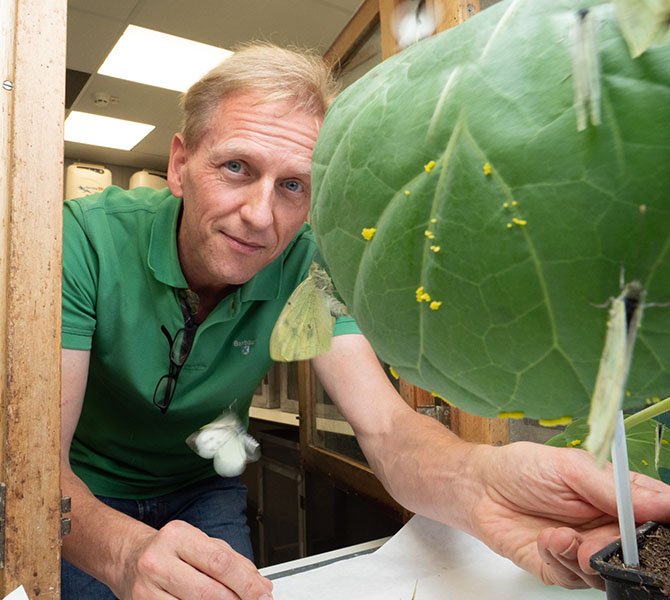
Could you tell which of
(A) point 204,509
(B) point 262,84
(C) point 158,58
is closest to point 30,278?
(B) point 262,84

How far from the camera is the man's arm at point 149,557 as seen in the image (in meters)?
0.71

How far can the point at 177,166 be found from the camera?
1.20 meters

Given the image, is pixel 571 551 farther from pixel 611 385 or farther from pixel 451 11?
pixel 451 11

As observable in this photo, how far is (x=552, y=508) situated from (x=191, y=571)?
16.8 inches

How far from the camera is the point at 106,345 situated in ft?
3.53

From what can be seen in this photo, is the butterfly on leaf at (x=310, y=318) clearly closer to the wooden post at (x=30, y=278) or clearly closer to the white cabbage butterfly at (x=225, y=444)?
the wooden post at (x=30, y=278)

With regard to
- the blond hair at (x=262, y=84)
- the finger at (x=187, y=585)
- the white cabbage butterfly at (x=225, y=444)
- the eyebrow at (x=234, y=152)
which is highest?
the blond hair at (x=262, y=84)

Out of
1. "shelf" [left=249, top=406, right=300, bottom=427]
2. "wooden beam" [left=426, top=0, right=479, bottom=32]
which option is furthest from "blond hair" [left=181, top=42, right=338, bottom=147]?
"shelf" [left=249, top=406, right=300, bottom=427]

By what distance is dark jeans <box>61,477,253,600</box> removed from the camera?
1.27 m

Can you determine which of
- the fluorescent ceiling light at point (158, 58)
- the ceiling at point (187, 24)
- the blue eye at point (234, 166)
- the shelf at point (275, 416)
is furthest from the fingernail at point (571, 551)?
the fluorescent ceiling light at point (158, 58)

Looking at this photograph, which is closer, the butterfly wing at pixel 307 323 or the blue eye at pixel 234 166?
the butterfly wing at pixel 307 323

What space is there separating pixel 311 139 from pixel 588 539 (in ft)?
2.46

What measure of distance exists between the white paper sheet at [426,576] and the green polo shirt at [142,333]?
0.41m

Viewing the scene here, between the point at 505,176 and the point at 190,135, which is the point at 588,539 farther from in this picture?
the point at 190,135
